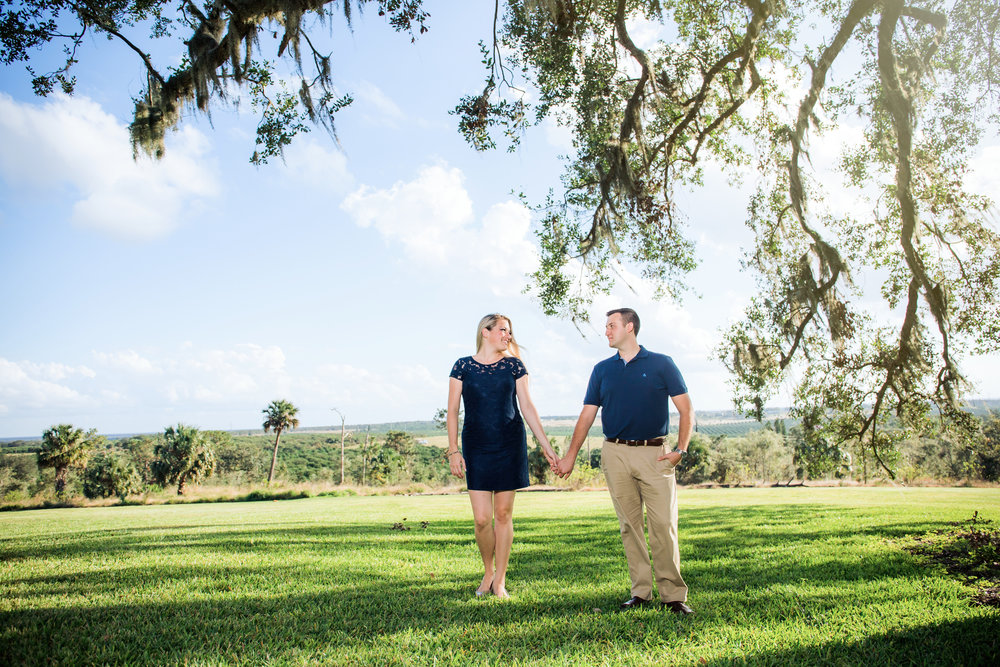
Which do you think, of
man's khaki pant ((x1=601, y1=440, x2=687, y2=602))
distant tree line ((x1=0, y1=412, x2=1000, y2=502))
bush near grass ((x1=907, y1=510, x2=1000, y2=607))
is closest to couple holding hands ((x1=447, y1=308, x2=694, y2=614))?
man's khaki pant ((x1=601, y1=440, x2=687, y2=602))

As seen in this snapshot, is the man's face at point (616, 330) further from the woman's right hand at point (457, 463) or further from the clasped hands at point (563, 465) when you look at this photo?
the woman's right hand at point (457, 463)

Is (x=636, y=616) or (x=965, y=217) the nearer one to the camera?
(x=636, y=616)

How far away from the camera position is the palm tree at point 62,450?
41.5 meters

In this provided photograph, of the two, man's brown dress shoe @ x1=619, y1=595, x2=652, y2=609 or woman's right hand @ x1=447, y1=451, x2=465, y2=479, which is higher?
woman's right hand @ x1=447, y1=451, x2=465, y2=479

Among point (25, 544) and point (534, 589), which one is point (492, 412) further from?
point (25, 544)

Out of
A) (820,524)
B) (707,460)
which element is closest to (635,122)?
(820,524)

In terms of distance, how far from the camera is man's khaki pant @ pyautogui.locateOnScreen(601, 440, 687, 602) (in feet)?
12.3

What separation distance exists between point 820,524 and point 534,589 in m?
6.37

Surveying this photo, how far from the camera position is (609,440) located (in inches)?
159

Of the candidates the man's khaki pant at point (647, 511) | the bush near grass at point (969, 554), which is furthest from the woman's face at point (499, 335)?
the bush near grass at point (969, 554)

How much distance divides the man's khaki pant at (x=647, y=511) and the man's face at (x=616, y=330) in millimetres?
770

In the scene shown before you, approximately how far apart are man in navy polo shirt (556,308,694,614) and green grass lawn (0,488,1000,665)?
0.27 metres

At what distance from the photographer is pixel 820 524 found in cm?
843

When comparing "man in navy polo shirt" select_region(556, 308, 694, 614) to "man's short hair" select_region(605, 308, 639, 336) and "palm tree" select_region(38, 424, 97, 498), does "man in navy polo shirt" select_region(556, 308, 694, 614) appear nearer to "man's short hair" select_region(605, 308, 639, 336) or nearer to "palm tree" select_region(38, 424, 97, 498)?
"man's short hair" select_region(605, 308, 639, 336)
